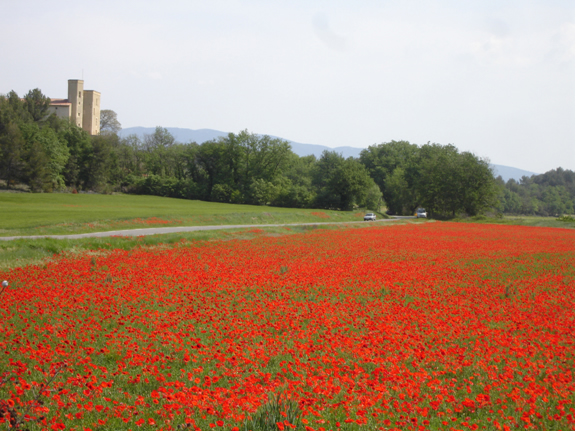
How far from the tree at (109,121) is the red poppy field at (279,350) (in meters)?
141

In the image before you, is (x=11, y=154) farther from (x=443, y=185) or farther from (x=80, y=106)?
(x=443, y=185)

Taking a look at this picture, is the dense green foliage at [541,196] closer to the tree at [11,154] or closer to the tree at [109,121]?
the tree at [11,154]

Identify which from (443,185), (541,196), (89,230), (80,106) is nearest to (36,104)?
(80,106)

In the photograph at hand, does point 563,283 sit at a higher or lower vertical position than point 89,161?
lower

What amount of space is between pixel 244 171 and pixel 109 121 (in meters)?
71.9

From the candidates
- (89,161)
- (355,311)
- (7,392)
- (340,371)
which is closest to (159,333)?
(7,392)

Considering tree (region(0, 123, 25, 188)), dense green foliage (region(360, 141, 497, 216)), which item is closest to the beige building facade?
tree (region(0, 123, 25, 188))

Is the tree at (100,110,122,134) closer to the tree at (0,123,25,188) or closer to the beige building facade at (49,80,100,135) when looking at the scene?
the beige building facade at (49,80,100,135)

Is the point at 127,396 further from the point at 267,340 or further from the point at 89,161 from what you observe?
the point at 89,161

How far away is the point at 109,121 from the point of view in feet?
477

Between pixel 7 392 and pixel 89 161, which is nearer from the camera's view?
pixel 7 392

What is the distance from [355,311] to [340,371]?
3767mm

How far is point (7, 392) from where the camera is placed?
241 inches

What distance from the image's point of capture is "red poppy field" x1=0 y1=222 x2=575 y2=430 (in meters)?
5.76
